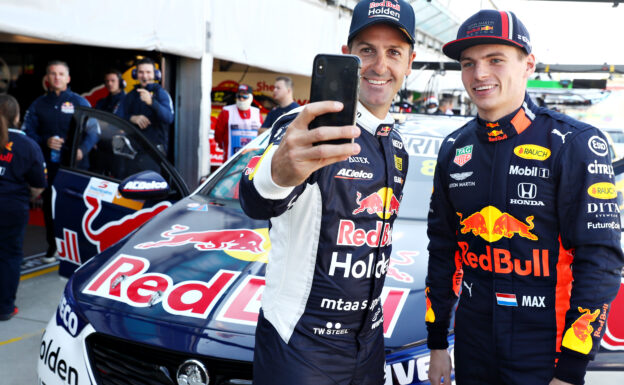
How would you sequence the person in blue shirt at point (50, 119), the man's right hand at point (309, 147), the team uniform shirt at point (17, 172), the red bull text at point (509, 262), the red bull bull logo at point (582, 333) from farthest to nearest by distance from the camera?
the person in blue shirt at point (50, 119), the team uniform shirt at point (17, 172), the red bull text at point (509, 262), the red bull bull logo at point (582, 333), the man's right hand at point (309, 147)

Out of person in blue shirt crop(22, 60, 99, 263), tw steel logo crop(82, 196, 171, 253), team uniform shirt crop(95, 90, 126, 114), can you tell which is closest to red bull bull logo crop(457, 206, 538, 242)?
tw steel logo crop(82, 196, 171, 253)

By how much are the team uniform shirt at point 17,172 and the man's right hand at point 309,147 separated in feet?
11.1

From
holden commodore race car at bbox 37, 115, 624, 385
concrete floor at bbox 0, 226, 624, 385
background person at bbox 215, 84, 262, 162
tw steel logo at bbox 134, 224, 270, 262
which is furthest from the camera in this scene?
background person at bbox 215, 84, 262, 162

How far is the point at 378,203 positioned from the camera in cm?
142

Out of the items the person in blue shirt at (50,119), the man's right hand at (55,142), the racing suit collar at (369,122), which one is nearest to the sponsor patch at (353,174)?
the racing suit collar at (369,122)

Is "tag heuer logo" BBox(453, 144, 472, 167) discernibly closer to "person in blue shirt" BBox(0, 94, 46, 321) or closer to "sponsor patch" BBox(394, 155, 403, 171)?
"sponsor patch" BBox(394, 155, 403, 171)

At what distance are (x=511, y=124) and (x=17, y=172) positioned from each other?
3.49 metres

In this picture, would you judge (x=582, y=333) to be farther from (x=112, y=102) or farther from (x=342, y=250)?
(x=112, y=102)

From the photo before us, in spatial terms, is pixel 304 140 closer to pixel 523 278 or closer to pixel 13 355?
pixel 523 278

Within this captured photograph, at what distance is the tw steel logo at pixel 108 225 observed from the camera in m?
3.30

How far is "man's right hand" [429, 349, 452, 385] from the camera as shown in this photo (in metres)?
1.62

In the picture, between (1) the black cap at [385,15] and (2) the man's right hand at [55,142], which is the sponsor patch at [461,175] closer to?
(1) the black cap at [385,15]

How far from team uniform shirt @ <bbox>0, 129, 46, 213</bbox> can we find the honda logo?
3.50m

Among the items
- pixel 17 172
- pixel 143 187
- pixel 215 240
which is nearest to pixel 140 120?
pixel 17 172
